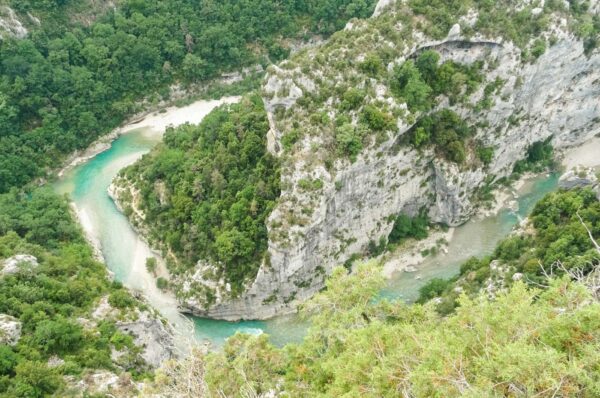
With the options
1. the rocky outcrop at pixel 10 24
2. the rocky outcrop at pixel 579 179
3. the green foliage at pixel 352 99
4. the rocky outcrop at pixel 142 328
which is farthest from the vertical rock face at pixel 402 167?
the rocky outcrop at pixel 10 24

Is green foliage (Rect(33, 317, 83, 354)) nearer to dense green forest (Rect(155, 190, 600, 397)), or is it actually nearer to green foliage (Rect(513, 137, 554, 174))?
dense green forest (Rect(155, 190, 600, 397))

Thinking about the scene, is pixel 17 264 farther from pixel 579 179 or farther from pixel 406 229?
pixel 579 179

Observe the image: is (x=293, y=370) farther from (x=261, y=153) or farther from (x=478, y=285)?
(x=261, y=153)

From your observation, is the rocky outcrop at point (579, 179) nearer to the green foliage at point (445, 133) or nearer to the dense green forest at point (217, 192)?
the green foliage at point (445, 133)

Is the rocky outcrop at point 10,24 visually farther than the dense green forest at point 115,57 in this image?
Yes

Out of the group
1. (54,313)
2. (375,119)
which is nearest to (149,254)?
(54,313)

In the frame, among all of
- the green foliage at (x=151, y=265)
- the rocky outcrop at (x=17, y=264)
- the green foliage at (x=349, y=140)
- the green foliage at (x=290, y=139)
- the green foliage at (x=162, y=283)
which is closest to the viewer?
the rocky outcrop at (x=17, y=264)
